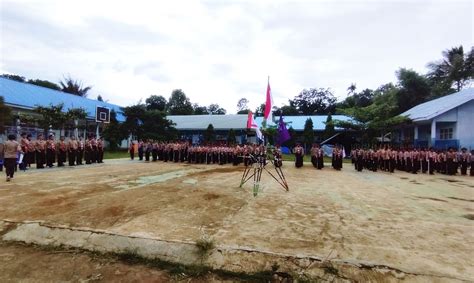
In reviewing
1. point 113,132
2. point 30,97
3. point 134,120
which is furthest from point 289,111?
point 30,97

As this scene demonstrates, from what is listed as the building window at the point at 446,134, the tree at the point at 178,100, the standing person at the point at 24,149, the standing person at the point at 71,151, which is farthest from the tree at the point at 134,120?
the tree at the point at 178,100

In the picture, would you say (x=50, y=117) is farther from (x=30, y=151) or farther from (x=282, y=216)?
(x=282, y=216)

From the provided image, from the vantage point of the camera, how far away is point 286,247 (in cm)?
465

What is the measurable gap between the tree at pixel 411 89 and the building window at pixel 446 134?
13821 millimetres

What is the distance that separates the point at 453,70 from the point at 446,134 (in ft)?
39.7

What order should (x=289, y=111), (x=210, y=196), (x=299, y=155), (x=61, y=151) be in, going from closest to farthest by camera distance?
(x=210, y=196) → (x=61, y=151) → (x=299, y=155) → (x=289, y=111)

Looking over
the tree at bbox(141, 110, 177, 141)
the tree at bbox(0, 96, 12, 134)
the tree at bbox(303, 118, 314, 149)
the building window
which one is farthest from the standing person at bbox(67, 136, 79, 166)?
the building window

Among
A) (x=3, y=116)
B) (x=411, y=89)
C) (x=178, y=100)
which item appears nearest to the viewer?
(x=3, y=116)

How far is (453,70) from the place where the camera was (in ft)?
106

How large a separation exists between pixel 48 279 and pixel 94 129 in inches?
1080

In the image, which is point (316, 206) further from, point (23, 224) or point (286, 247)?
point (23, 224)

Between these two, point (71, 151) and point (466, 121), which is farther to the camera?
point (466, 121)

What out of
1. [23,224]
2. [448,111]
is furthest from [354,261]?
[448,111]

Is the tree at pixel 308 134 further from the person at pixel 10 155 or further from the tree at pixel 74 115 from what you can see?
the person at pixel 10 155
